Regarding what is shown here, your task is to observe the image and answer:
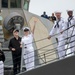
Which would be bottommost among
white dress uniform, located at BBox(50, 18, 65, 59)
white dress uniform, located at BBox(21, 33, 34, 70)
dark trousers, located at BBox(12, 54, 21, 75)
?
dark trousers, located at BBox(12, 54, 21, 75)

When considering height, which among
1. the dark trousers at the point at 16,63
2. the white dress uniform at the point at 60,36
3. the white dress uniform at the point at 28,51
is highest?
the white dress uniform at the point at 60,36

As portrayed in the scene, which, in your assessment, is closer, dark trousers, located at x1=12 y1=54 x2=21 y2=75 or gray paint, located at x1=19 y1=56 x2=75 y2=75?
gray paint, located at x1=19 y1=56 x2=75 y2=75

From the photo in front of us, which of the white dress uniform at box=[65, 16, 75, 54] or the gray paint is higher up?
the white dress uniform at box=[65, 16, 75, 54]

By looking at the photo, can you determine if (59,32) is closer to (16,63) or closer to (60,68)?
(16,63)

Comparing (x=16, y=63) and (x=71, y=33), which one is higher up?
(x=71, y=33)

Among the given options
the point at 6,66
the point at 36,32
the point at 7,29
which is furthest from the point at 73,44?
the point at 36,32

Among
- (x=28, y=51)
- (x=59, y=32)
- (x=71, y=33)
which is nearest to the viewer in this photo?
(x=71, y=33)

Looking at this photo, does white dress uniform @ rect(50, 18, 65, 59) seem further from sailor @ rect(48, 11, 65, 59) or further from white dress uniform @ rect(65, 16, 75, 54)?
white dress uniform @ rect(65, 16, 75, 54)

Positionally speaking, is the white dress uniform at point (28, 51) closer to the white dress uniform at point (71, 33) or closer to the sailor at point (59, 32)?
the sailor at point (59, 32)

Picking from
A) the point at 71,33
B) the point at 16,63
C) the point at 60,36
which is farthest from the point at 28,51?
the point at 71,33

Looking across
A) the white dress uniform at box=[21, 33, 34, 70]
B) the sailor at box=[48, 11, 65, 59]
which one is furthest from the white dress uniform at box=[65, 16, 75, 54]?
the white dress uniform at box=[21, 33, 34, 70]

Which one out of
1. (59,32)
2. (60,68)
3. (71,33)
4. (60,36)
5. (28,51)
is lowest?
(28,51)

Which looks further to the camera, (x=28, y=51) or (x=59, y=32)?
(x=28, y=51)

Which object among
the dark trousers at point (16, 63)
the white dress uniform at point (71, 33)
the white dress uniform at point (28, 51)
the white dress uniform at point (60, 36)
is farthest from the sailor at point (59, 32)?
the dark trousers at point (16, 63)
